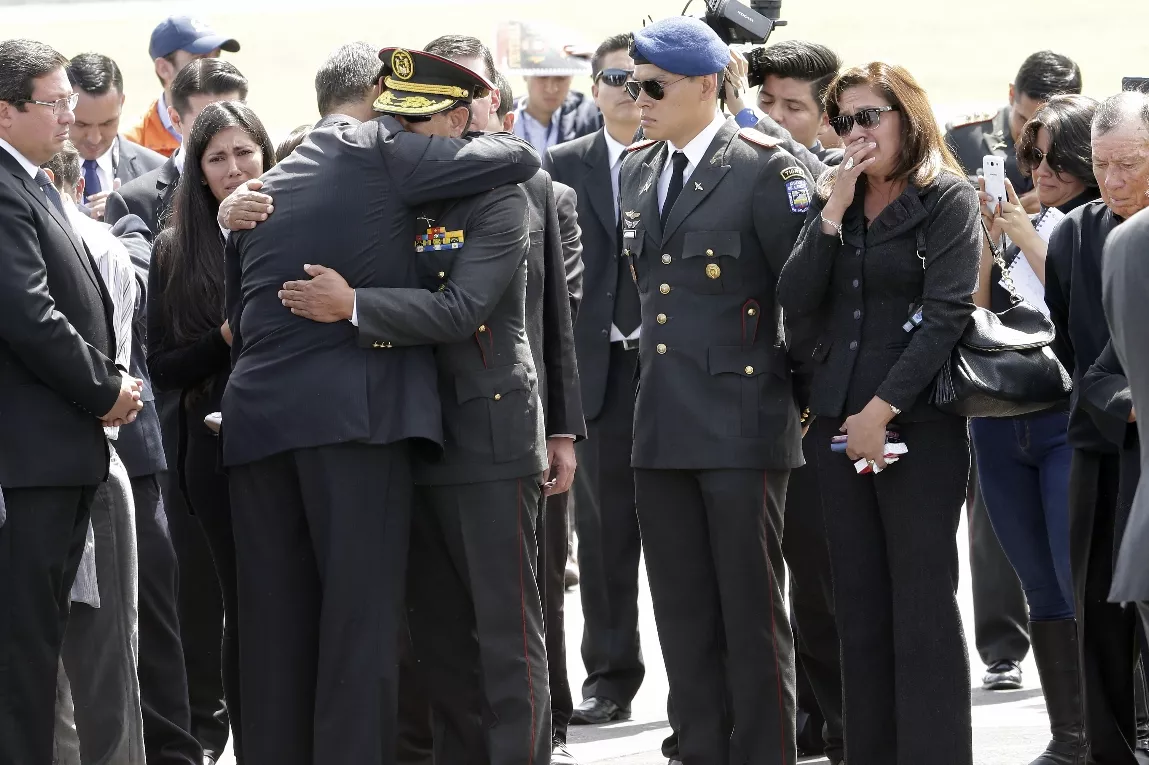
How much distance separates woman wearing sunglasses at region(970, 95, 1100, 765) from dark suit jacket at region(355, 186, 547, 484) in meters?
1.54

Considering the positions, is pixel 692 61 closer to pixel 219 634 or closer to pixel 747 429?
pixel 747 429

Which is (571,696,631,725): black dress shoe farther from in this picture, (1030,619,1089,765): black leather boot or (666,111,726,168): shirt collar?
(666,111,726,168): shirt collar

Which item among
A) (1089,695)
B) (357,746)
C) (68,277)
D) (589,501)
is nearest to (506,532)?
(357,746)

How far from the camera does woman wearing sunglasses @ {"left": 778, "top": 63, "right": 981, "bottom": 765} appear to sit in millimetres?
4473

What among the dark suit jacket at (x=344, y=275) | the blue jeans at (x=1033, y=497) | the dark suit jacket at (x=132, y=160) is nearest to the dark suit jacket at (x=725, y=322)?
the dark suit jacket at (x=344, y=275)

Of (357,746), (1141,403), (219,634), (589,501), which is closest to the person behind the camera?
(1141,403)

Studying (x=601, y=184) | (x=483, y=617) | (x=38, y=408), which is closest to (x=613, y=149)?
(x=601, y=184)

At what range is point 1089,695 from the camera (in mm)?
4816

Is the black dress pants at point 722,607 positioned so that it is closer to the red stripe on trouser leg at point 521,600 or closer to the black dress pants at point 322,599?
the red stripe on trouser leg at point 521,600

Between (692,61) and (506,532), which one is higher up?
(692,61)

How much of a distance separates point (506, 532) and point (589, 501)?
213cm

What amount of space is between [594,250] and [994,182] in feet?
5.24

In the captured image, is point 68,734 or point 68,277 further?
point 68,734

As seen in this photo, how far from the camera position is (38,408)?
4.32 m
